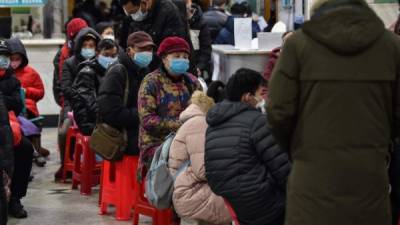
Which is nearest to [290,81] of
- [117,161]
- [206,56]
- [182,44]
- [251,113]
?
[251,113]

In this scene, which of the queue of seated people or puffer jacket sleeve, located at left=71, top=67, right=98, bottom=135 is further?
puffer jacket sleeve, located at left=71, top=67, right=98, bottom=135

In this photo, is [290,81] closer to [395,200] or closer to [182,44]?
[395,200]

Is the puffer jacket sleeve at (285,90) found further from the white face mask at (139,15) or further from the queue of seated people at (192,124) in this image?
the white face mask at (139,15)

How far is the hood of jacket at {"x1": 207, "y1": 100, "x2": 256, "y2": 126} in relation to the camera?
5445mm

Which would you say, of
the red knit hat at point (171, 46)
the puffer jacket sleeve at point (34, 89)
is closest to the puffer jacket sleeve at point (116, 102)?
the red knit hat at point (171, 46)

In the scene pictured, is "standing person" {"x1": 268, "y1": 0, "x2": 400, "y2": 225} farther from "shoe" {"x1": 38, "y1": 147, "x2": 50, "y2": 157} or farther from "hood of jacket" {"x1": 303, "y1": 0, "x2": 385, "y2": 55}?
"shoe" {"x1": 38, "y1": 147, "x2": 50, "y2": 157}

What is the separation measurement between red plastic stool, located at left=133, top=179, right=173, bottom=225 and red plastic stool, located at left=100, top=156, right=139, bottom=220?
285 mm

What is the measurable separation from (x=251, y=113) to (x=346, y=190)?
4.11ft

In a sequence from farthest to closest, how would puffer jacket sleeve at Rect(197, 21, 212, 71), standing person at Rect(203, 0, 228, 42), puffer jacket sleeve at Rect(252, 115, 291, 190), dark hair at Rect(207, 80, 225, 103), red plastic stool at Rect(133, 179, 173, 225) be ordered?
standing person at Rect(203, 0, 228, 42) → puffer jacket sleeve at Rect(197, 21, 212, 71) → red plastic stool at Rect(133, 179, 173, 225) → dark hair at Rect(207, 80, 225, 103) → puffer jacket sleeve at Rect(252, 115, 291, 190)

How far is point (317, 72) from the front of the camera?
425cm

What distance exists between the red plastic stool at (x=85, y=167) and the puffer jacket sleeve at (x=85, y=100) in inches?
9.1

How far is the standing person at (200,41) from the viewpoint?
10.8 m

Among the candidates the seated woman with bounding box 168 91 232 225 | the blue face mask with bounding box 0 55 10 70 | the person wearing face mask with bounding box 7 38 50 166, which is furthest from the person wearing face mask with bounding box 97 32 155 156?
the person wearing face mask with bounding box 7 38 50 166

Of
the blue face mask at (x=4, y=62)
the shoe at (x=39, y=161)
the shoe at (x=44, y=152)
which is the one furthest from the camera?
the shoe at (x=44, y=152)
